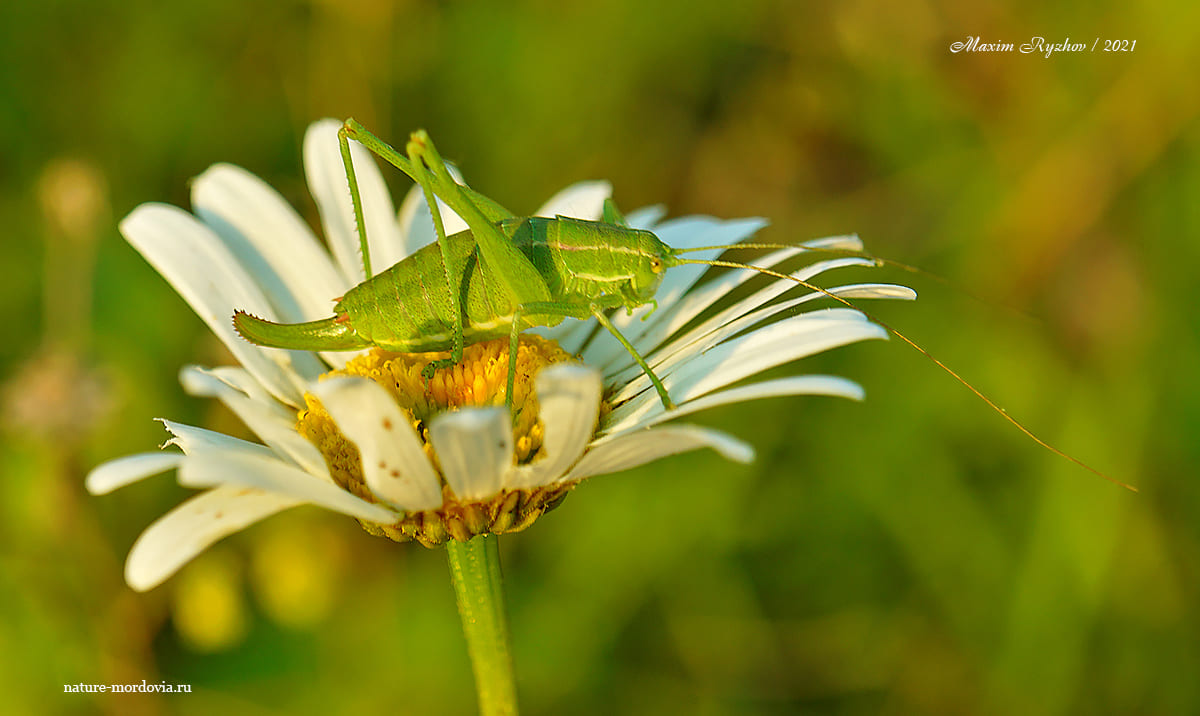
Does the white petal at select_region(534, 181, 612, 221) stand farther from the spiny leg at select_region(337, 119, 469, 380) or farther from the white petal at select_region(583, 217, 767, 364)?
the spiny leg at select_region(337, 119, 469, 380)

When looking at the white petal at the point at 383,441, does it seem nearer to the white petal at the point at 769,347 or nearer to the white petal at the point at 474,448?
the white petal at the point at 474,448

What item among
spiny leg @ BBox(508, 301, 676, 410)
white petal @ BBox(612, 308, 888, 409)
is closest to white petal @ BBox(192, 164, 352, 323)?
spiny leg @ BBox(508, 301, 676, 410)

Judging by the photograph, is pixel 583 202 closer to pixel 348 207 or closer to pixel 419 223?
pixel 419 223

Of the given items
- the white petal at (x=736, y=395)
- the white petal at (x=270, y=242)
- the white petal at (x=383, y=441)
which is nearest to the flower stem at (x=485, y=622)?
the white petal at (x=383, y=441)

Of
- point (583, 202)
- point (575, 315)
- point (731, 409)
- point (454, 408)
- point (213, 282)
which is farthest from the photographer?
point (731, 409)

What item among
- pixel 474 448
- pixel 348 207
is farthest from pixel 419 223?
pixel 474 448
